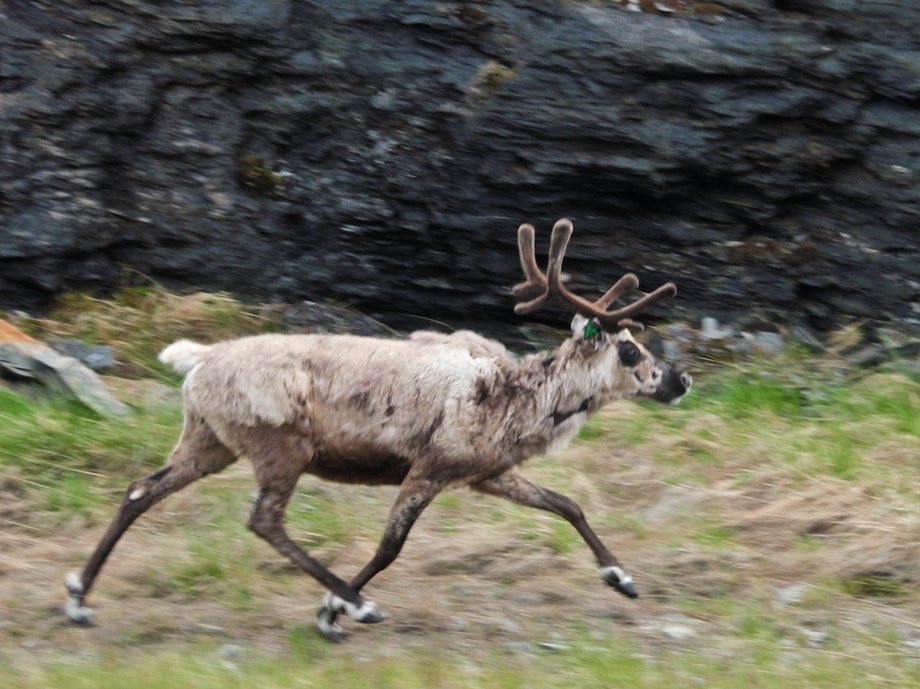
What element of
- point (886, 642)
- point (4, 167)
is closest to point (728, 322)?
point (886, 642)

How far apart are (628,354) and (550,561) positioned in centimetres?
107

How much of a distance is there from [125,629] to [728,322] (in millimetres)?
4977

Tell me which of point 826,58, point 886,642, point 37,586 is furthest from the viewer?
point 826,58

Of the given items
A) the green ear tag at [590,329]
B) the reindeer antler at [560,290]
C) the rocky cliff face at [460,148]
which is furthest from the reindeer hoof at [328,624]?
the rocky cliff face at [460,148]

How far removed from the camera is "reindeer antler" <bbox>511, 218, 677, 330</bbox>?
20.6 feet

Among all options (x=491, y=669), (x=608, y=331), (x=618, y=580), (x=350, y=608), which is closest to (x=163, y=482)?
(x=350, y=608)

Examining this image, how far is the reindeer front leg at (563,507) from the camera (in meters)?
6.02

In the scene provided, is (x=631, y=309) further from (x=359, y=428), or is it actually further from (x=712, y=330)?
(x=712, y=330)

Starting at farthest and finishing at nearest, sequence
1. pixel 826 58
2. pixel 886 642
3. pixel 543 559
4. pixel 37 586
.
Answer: pixel 826 58, pixel 543 559, pixel 37 586, pixel 886 642

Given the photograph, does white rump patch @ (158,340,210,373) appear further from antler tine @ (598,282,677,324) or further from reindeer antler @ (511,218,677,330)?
antler tine @ (598,282,677,324)

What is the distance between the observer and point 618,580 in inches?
237

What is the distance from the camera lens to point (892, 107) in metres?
9.02

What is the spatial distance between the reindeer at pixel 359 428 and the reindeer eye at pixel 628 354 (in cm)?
29

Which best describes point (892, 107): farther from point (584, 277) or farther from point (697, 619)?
point (697, 619)
